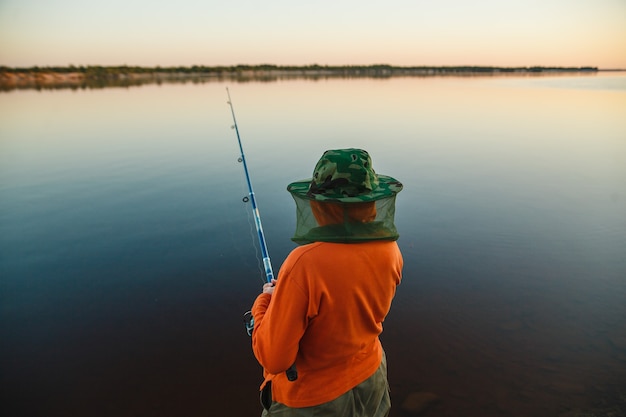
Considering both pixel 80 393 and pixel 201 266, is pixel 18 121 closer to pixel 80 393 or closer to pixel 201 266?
pixel 201 266

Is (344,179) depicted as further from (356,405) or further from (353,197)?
(356,405)

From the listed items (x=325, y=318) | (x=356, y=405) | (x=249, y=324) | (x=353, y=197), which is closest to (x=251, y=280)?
(x=249, y=324)

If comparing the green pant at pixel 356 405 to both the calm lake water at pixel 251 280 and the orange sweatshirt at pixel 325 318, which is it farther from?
the calm lake water at pixel 251 280

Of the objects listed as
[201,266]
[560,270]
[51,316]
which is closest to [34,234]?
[51,316]

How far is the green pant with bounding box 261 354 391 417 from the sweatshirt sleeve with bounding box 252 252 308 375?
0.28 meters

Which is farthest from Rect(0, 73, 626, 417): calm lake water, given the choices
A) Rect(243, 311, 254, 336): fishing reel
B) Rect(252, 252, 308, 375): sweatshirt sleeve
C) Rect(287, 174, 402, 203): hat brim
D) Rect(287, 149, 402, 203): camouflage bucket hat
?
Rect(287, 149, 402, 203): camouflage bucket hat

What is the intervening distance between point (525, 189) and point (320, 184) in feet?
27.4

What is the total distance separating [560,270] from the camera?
490 cm

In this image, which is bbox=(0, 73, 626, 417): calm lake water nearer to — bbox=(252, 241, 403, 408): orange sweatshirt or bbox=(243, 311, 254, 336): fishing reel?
bbox=(243, 311, 254, 336): fishing reel

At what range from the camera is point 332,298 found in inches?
50.9

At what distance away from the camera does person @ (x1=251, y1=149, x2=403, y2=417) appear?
128 centimetres

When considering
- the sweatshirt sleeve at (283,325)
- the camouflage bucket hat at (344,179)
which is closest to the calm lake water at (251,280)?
the sweatshirt sleeve at (283,325)

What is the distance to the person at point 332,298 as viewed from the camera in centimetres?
128

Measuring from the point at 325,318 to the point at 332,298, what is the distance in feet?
0.33
